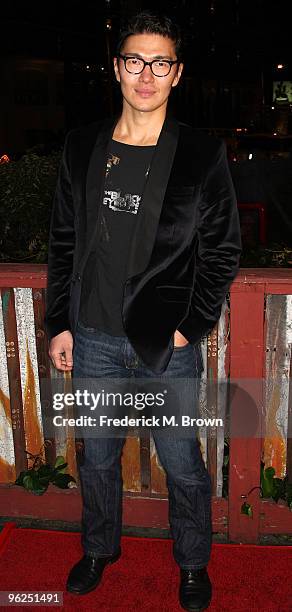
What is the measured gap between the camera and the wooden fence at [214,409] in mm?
2869

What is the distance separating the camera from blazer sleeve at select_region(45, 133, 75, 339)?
2.50m

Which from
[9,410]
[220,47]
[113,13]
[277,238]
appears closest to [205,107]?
[220,47]

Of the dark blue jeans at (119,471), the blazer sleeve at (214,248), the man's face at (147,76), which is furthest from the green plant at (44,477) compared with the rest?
the man's face at (147,76)

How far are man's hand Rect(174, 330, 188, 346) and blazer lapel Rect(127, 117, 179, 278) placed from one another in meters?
0.30

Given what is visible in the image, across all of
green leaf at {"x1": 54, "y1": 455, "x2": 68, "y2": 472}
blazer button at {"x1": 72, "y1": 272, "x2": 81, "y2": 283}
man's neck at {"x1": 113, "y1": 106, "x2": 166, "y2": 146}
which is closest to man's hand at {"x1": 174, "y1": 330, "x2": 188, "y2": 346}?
blazer button at {"x1": 72, "y1": 272, "x2": 81, "y2": 283}

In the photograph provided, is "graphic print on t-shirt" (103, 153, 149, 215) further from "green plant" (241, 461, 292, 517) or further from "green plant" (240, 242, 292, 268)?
"green plant" (241, 461, 292, 517)

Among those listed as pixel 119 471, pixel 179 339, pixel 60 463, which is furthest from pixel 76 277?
pixel 60 463

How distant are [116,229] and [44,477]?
162 cm

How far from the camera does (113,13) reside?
87.7 feet

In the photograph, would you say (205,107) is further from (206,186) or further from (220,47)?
(206,186)

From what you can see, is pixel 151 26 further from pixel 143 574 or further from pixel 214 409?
pixel 143 574

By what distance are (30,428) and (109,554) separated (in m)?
0.81

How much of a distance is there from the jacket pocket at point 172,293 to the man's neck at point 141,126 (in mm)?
564

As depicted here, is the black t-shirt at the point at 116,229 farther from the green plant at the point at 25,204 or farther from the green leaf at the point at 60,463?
the green plant at the point at 25,204
